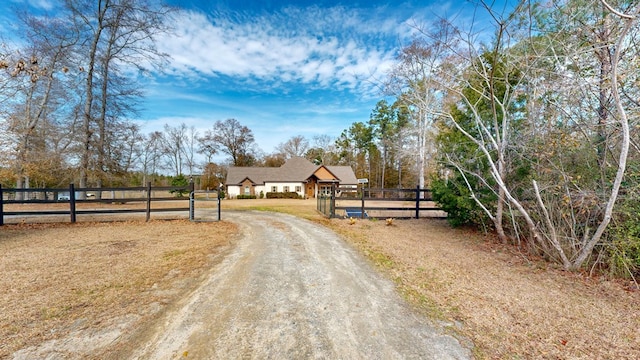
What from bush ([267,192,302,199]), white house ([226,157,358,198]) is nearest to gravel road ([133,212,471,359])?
bush ([267,192,302,199])

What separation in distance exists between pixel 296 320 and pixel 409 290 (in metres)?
1.86

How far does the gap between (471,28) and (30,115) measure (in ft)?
78.9

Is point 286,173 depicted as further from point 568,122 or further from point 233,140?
point 568,122

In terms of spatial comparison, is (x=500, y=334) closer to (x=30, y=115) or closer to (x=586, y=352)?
(x=586, y=352)

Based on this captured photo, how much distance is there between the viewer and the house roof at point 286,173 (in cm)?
3119

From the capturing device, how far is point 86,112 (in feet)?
51.4

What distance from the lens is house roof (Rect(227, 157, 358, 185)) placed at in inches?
1228

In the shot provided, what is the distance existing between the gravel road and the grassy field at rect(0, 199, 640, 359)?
33 centimetres

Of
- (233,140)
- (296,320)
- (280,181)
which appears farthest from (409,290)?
(233,140)

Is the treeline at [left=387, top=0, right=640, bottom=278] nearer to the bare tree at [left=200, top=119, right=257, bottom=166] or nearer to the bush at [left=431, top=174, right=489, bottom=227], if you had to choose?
the bush at [left=431, top=174, right=489, bottom=227]

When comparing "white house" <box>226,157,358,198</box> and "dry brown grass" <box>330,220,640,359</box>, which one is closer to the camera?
"dry brown grass" <box>330,220,640,359</box>

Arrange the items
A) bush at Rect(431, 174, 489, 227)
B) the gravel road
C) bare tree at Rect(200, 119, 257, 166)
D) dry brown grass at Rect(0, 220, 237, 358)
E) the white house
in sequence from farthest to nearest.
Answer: bare tree at Rect(200, 119, 257, 166) < the white house < bush at Rect(431, 174, 489, 227) < dry brown grass at Rect(0, 220, 237, 358) < the gravel road

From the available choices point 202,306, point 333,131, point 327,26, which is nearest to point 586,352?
point 202,306

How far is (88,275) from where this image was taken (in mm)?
3941
